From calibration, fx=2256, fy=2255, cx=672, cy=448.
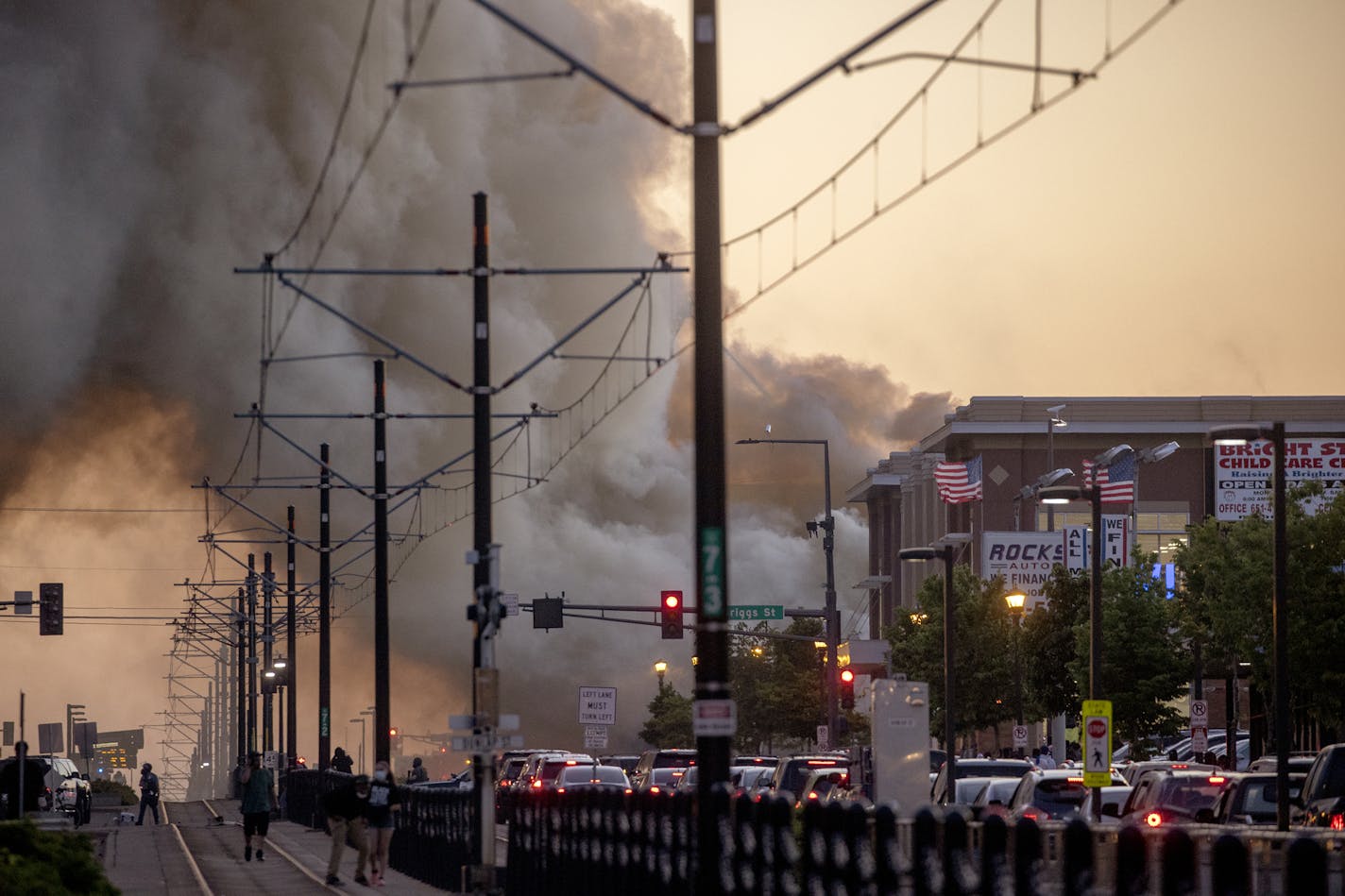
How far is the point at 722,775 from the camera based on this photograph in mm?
18531

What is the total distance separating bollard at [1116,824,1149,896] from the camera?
11625 millimetres

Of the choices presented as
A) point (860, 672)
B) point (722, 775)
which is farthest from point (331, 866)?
point (860, 672)

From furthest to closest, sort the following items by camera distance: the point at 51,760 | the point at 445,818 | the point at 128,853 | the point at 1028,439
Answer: the point at 1028,439
the point at 51,760
the point at 128,853
the point at 445,818

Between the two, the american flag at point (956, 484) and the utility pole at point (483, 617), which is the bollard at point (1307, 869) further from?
the american flag at point (956, 484)

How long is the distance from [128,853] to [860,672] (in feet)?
215

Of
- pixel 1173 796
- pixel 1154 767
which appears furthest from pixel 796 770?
pixel 1173 796

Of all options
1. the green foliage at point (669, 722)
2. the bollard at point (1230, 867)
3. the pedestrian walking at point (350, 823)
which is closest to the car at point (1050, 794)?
the pedestrian walking at point (350, 823)

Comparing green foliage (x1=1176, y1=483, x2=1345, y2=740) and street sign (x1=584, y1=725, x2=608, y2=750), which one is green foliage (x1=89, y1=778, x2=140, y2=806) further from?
green foliage (x1=1176, y1=483, x2=1345, y2=740)

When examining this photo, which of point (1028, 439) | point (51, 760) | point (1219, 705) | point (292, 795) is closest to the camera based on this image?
point (51, 760)

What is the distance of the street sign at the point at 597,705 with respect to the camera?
6172 centimetres

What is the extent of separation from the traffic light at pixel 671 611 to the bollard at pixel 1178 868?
4968 centimetres

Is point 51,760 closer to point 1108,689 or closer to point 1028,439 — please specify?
point 1108,689

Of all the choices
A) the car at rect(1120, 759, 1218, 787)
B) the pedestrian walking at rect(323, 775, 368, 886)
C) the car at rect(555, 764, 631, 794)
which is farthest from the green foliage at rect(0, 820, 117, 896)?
the car at rect(555, 764, 631, 794)

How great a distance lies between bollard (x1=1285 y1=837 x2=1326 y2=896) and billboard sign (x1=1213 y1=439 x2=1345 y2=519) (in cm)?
9028
